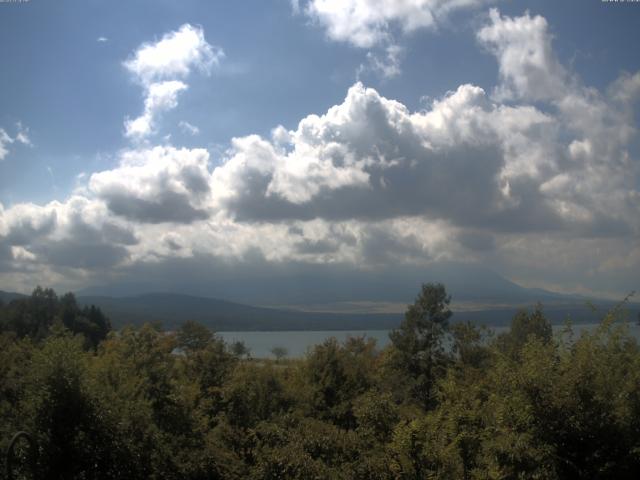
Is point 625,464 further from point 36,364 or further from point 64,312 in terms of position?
point 64,312

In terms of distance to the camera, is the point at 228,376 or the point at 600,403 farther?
the point at 228,376

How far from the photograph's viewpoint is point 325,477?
13297 millimetres

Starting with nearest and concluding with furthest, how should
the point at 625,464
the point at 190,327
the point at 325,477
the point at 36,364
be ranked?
the point at 625,464, the point at 325,477, the point at 36,364, the point at 190,327

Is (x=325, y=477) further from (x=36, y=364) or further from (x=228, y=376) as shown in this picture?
(x=228, y=376)

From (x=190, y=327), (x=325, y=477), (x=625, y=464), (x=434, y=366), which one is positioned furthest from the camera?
(x=190, y=327)

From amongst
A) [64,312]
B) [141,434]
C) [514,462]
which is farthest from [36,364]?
[64,312]

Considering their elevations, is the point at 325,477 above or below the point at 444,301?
below

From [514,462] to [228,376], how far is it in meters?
19.0

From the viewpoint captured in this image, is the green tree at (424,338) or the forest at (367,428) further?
the green tree at (424,338)

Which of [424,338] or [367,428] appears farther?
[424,338]

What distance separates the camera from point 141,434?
630 inches

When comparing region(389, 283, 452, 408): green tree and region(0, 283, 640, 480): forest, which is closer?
region(0, 283, 640, 480): forest

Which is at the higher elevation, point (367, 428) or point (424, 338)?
point (424, 338)

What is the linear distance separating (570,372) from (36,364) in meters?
13.3
